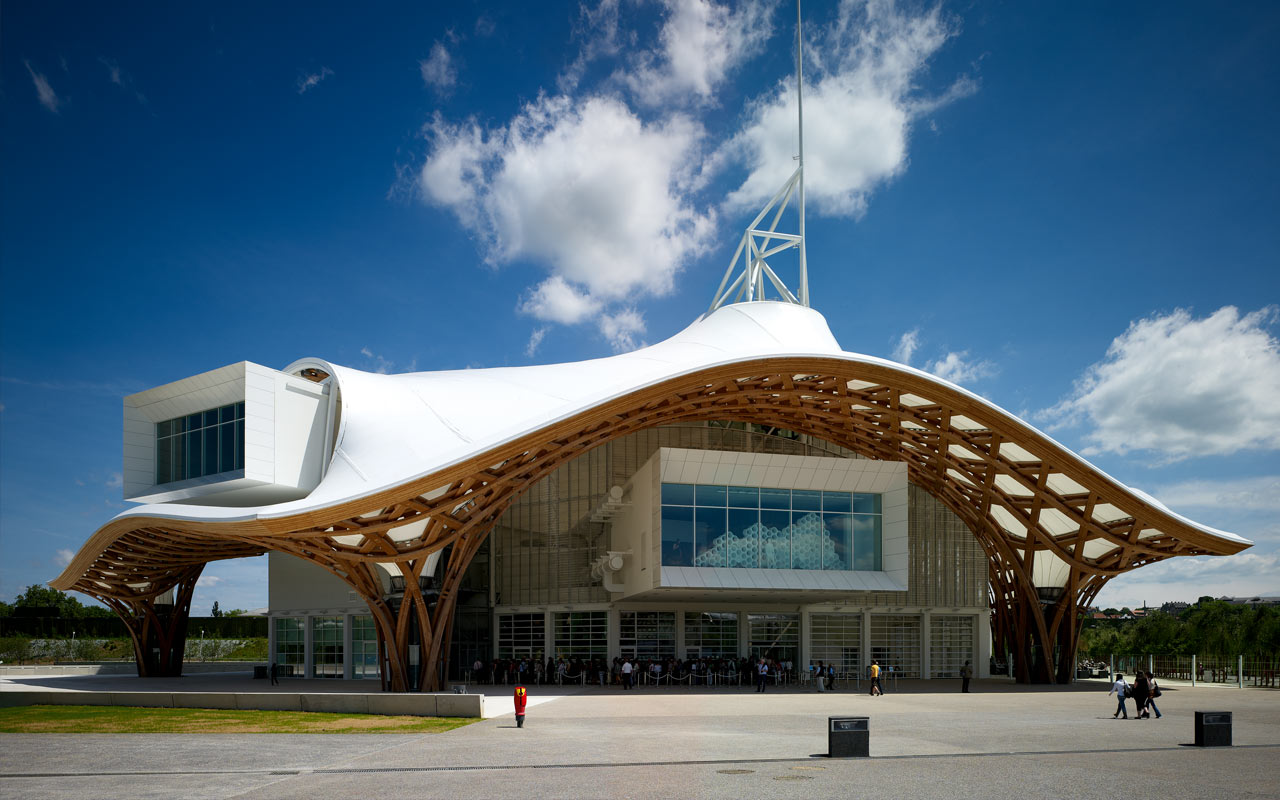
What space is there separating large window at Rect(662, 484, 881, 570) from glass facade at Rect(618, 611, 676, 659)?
7648mm

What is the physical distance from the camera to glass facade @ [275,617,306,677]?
2020 inches

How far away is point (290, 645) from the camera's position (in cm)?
5191

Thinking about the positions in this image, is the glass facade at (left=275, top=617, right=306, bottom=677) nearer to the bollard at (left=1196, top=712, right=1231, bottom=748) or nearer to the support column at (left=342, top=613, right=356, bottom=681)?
the support column at (left=342, top=613, right=356, bottom=681)

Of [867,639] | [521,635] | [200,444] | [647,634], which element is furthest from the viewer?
[521,635]

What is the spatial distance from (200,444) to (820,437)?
27.3 meters

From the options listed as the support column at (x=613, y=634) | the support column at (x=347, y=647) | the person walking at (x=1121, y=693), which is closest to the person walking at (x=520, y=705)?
the person walking at (x=1121, y=693)

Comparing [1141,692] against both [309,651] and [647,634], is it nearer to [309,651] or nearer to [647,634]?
[647,634]

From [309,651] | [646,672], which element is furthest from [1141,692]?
[309,651]

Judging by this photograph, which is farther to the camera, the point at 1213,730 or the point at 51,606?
the point at 51,606

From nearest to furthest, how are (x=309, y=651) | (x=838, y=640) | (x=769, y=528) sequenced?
(x=769, y=528) < (x=838, y=640) < (x=309, y=651)

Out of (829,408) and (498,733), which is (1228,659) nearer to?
(829,408)

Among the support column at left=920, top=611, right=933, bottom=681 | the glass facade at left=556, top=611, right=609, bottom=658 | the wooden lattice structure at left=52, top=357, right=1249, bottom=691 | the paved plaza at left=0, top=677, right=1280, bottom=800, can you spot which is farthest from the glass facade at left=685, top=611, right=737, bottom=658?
the paved plaza at left=0, top=677, right=1280, bottom=800

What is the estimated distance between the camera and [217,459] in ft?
123

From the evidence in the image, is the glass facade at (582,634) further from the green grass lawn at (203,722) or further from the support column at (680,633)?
the green grass lawn at (203,722)
